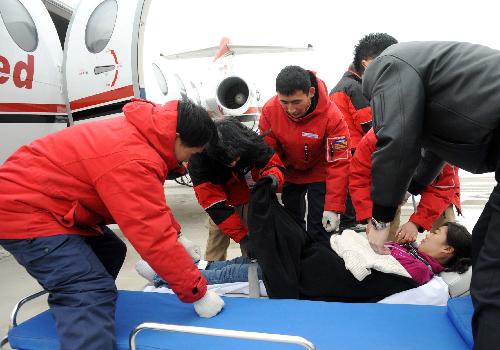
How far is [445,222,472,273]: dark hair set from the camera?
7.77ft

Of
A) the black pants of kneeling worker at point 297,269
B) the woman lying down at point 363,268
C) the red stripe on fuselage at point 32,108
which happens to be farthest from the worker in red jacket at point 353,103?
the red stripe on fuselage at point 32,108

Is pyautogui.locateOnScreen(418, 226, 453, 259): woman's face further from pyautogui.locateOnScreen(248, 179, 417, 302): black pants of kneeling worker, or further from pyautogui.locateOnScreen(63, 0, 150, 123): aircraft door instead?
pyautogui.locateOnScreen(63, 0, 150, 123): aircraft door

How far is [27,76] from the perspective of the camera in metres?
4.08

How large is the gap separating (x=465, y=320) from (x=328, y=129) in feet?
5.68

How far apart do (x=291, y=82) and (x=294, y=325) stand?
161 centimetres

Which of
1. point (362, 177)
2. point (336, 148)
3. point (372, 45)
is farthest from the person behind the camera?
point (372, 45)

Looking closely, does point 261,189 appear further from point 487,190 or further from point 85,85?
point 487,190

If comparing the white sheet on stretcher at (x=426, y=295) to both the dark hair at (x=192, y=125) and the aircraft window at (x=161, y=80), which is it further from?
the aircraft window at (x=161, y=80)

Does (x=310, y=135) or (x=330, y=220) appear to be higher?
(x=310, y=135)

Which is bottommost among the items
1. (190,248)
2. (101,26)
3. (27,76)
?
(190,248)

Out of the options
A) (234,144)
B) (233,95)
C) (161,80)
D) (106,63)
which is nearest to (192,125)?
(234,144)

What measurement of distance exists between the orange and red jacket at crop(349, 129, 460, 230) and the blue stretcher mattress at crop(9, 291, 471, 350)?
2.63 feet

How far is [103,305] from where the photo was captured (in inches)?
67.9

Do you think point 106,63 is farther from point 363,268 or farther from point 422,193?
point 363,268
